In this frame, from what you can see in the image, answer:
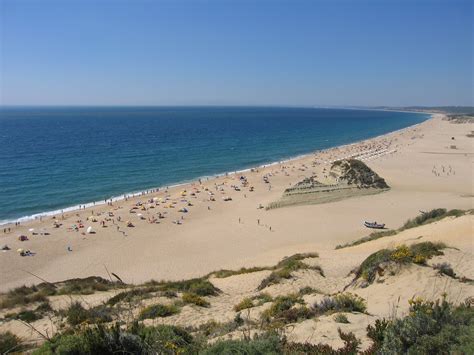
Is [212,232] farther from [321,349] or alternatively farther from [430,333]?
[430,333]

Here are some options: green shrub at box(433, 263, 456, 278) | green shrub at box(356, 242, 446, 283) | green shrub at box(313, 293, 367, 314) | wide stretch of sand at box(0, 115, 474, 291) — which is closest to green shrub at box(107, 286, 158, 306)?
green shrub at box(313, 293, 367, 314)

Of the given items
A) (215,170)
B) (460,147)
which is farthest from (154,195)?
(460,147)

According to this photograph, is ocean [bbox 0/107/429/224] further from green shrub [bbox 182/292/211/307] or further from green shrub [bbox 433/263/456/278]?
green shrub [bbox 433/263/456/278]

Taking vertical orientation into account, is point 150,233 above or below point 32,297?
below

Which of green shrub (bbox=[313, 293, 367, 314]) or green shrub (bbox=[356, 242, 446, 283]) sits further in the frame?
green shrub (bbox=[356, 242, 446, 283])

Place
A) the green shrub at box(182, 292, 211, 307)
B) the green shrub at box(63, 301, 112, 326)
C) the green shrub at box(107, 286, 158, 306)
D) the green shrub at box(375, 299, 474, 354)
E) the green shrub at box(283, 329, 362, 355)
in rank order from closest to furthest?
the green shrub at box(375, 299, 474, 354) → the green shrub at box(283, 329, 362, 355) → the green shrub at box(63, 301, 112, 326) → the green shrub at box(107, 286, 158, 306) → the green shrub at box(182, 292, 211, 307)

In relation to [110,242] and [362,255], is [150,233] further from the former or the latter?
[362,255]

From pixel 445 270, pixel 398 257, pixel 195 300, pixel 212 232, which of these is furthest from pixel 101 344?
pixel 212 232
